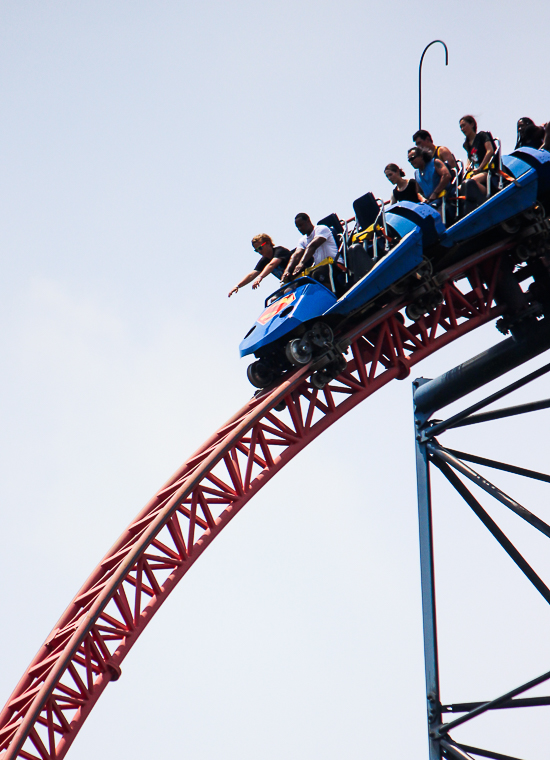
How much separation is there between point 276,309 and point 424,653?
9.96ft

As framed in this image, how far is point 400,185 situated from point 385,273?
871mm

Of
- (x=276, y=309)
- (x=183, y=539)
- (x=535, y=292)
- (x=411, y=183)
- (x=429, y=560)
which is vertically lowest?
(x=429, y=560)

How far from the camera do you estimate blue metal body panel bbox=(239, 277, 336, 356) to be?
8258mm

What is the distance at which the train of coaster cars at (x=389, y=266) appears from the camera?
8289 millimetres

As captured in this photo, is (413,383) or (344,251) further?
(413,383)

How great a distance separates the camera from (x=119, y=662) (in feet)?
24.9

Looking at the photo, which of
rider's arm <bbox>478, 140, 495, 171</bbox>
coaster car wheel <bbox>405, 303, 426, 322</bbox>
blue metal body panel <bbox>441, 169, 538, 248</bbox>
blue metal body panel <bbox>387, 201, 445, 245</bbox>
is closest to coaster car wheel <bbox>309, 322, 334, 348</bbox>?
coaster car wheel <bbox>405, 303, 426, 322</bbox>

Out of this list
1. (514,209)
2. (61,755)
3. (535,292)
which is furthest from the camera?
(535,292)

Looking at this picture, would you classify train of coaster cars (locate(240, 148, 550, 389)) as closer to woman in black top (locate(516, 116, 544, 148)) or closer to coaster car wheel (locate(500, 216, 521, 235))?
coaster car wheel (locate(500, 216, 521, 235))

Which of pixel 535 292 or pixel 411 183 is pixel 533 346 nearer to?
pixel 535 292

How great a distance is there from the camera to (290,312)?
27.2 feet

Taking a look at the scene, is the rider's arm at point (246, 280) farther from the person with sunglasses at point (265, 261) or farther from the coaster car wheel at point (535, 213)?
the coaster car wheel at point (535, 213)

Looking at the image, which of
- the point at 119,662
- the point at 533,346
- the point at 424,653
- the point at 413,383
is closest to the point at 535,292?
the point at 533,346

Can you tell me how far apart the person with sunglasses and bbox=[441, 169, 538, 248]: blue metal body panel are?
4.81 feet
